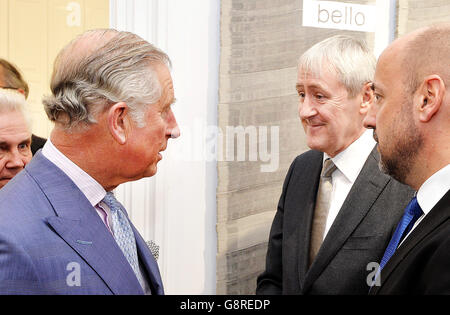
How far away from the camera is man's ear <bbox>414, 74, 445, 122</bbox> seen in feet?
3.93

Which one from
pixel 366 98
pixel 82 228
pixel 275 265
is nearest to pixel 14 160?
pixel 82 228

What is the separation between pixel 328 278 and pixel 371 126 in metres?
0.50

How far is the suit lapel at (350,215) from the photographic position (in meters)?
1.67

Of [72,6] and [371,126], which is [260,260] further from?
[72,6]

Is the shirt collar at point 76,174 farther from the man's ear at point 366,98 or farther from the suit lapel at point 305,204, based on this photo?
the man's ear at point 366,98

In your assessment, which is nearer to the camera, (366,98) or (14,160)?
(14,160)

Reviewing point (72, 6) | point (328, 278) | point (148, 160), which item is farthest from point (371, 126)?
point (72, 6)

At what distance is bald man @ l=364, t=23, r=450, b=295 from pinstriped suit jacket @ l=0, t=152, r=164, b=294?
636 millimetres

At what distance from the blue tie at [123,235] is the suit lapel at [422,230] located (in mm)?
608

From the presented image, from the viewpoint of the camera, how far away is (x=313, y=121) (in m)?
1.86

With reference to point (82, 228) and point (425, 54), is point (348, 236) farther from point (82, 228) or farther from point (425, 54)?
point (82, 228)

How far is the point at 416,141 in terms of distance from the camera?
126cm

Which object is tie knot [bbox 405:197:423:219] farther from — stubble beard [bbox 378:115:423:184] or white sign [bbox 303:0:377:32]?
white sign [bbox 303:0:377:32]

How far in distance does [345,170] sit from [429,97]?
60 cm
